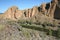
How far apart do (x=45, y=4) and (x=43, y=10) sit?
14.8ft

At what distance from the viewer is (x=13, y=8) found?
107 metres

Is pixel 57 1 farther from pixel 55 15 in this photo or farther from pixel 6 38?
pixel 6 38

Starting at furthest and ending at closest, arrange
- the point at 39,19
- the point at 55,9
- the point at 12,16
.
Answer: the point at 12,16, the point at 55,9, the point at 39,19

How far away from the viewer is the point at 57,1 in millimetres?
90688

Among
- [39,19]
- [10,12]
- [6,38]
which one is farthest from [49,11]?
[6,38]

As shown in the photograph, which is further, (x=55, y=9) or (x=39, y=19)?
(x=55, y=9)

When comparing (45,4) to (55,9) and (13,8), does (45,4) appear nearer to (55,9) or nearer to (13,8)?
(55,9)

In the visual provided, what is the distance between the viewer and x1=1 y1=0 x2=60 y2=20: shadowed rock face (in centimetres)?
9049

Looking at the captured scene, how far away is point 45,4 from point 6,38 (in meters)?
86.8

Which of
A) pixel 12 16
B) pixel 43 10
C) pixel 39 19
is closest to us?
pixel 39 19

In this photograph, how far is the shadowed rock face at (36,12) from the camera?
90.5 metres

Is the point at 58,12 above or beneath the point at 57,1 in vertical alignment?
beneath

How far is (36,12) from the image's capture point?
99.9 metres

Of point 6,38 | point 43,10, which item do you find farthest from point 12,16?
point 6,38
